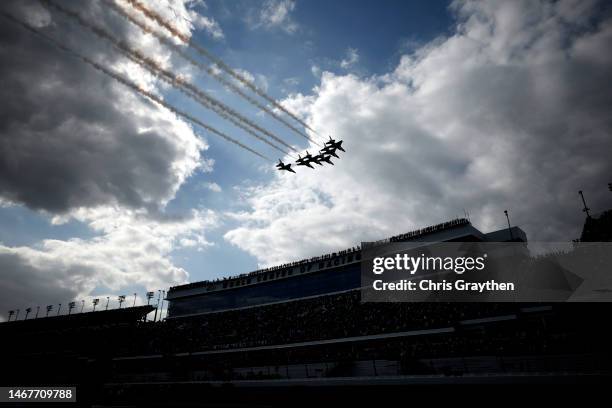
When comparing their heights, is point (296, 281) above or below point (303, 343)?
above

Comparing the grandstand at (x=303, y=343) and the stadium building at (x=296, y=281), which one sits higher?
the stadium building at (x=296, y=281)

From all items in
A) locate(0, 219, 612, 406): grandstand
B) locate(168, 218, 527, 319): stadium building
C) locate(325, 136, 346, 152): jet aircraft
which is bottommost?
locate(0, 219, 612, 406): grandstand

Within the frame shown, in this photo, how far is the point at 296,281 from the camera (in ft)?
200

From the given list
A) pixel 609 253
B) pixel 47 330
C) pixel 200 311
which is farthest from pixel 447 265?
pixel 47 330

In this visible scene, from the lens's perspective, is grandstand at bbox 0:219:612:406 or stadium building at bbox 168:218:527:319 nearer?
grandstand at bbox 0:219:612:406

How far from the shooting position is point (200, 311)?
71750mm

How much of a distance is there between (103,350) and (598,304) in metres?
78.4

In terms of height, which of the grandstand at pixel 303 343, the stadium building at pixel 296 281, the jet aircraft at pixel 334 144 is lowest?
the grandstand at pixel 303 343

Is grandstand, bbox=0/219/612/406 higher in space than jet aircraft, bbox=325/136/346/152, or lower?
lower

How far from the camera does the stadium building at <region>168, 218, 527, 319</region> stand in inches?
1972

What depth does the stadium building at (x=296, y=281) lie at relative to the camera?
5009 centimetres

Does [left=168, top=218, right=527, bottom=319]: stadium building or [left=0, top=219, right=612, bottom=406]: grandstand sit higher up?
[left=168, top=218, right=527, bottom=319]: stadium building

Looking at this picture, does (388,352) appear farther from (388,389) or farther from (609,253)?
(609,253)

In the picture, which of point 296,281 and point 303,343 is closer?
point 303,343
